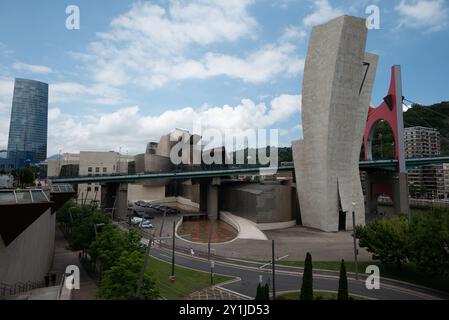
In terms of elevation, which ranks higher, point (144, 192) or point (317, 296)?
point (144, 192)

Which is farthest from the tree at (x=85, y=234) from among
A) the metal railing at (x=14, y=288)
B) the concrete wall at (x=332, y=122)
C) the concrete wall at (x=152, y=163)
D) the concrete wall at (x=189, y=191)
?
the concrete wall at (x=152, y=163)

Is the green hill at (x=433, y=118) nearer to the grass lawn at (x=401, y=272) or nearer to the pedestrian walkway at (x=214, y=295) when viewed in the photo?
the grass lawn at (x=401, y=272)

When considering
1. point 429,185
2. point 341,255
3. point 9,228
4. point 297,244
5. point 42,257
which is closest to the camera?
point 9,228

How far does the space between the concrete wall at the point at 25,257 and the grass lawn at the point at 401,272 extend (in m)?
23.4

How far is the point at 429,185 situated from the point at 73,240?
14384 cm

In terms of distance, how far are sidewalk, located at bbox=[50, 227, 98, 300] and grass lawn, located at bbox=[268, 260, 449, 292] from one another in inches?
759

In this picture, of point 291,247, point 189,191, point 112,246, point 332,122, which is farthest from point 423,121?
point 112,246

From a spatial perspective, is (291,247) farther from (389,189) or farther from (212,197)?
(389,189)

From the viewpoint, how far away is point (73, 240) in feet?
104

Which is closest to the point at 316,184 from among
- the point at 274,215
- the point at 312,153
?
the point at 312,153

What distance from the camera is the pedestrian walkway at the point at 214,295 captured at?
2331 cm

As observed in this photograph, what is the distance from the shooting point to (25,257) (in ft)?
68.6

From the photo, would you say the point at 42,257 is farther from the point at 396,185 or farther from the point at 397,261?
the point at 396,185

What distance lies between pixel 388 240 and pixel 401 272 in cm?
429
